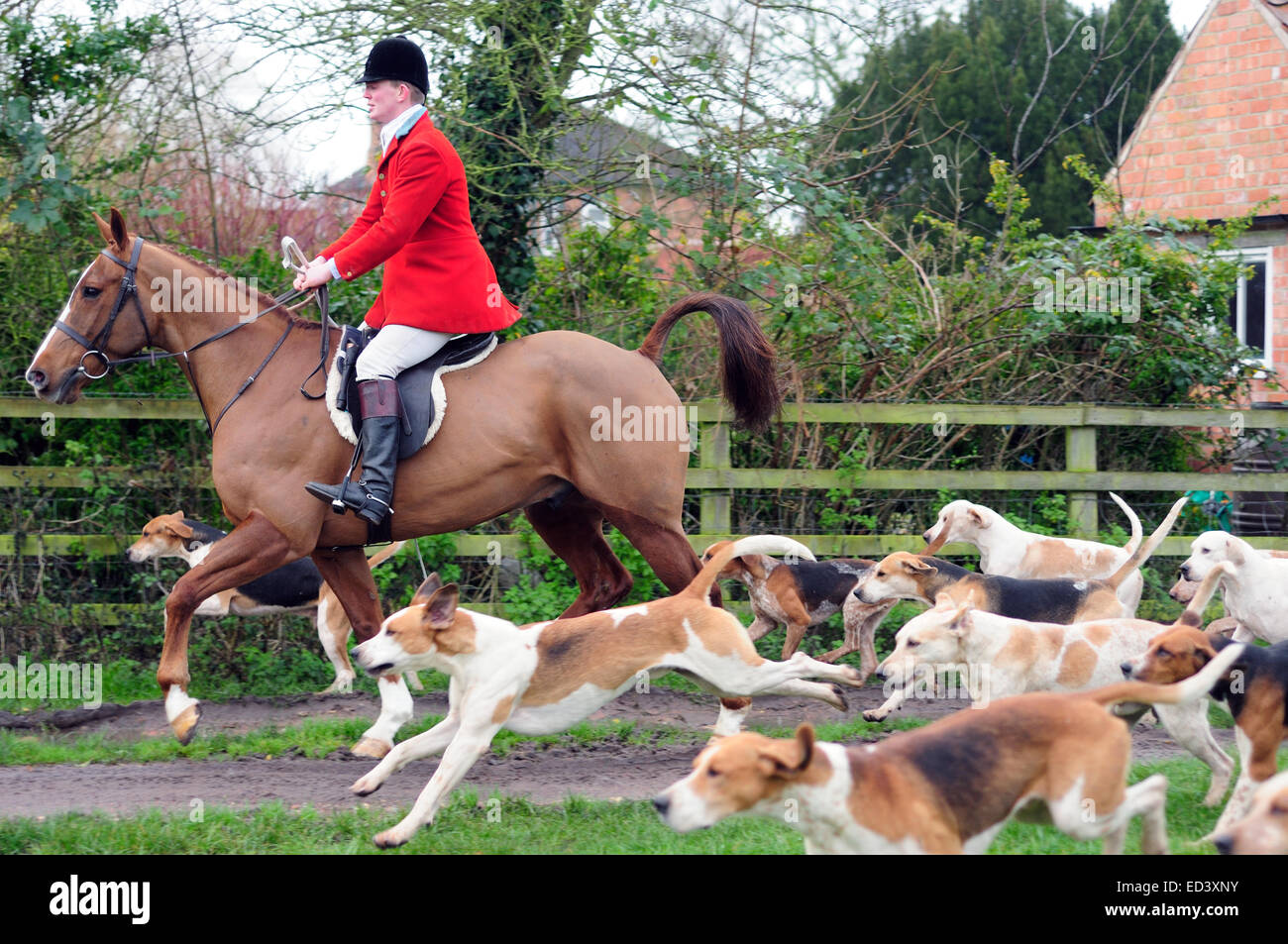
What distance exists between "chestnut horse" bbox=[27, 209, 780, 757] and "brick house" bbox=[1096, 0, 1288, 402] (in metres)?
9.96

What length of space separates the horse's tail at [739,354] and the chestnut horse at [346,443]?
42 cm

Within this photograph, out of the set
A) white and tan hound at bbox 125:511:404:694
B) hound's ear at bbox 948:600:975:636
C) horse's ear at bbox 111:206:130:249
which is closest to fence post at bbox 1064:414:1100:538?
hound's ear at bbox 948:600:975:636

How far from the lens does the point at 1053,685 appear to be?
18.0ft

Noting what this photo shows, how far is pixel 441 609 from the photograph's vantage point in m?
4.77

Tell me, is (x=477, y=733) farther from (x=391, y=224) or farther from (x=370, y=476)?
(x=391, y=224)

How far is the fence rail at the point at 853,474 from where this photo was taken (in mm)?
7684

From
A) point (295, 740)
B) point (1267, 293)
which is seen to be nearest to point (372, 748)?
point (295, 740)

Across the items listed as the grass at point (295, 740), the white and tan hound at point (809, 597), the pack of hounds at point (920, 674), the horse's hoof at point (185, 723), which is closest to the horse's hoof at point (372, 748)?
the grass at point (295, 740)

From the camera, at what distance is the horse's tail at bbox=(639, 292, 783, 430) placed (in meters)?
6.42

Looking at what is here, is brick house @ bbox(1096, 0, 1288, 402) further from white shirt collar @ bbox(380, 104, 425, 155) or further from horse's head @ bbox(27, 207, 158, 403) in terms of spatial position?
horse's head @ bbox(27, 207, 158, 403)

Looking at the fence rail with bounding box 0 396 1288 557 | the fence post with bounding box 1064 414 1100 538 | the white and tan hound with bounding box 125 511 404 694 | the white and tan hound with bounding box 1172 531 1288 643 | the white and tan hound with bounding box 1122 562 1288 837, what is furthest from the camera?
the fence post with bounding box 1064 414 1100 538

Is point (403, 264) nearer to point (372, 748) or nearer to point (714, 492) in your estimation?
point (372, 748)

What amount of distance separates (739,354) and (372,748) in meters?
2.78

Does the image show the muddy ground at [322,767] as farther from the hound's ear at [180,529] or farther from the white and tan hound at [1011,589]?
the hound's ear at [180,529]
